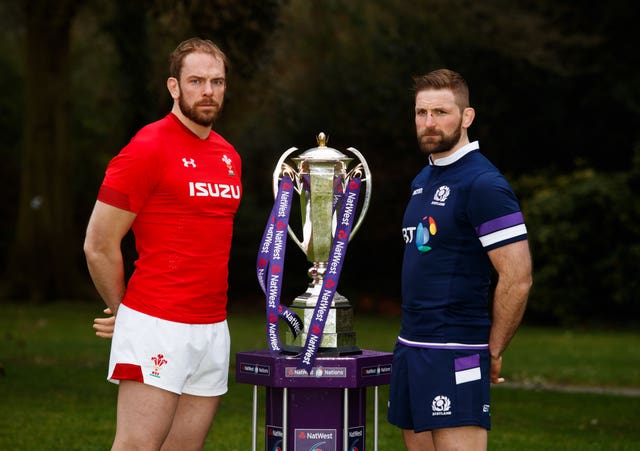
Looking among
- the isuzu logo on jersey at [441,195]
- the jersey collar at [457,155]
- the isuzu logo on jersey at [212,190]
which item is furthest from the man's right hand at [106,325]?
the jersey collar at [457,155]

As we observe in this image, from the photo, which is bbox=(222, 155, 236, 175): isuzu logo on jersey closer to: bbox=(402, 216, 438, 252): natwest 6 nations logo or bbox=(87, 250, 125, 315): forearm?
bbox=(87, 250, 125, 315): forearm

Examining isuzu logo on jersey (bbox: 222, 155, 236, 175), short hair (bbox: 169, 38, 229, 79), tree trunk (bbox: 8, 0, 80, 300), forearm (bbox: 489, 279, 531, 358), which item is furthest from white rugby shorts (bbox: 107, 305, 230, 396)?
tree trunk (bbox: 8, 0, 80, 300)

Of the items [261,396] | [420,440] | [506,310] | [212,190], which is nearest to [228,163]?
[212,190]

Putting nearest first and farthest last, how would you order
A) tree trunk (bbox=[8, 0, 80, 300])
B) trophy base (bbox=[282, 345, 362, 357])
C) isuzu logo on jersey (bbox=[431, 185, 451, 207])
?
isuzu logo on jersey (bbox=[431, 185, 451, 207]) → trophy base (bbox=[282, 345, 362, 357]) → tree trunk (bbox=[8, 0, 80, 300])

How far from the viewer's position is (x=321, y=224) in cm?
578

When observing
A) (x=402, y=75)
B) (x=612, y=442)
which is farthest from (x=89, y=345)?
(x=402, y=75)

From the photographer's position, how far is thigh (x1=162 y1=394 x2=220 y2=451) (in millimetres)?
5016

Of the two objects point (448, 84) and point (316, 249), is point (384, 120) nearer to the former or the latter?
point (316, 249)

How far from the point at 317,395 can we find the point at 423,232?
3.51 ft

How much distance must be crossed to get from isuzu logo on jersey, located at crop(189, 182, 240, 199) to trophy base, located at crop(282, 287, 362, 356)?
87 cm

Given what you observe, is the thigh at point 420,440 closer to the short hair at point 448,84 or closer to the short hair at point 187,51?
the short hair at point 448,84

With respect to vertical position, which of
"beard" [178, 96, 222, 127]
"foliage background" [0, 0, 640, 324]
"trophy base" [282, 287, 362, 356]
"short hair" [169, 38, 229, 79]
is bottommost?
"trophy base" [282, 287, 362, 356]

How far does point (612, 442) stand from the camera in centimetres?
966

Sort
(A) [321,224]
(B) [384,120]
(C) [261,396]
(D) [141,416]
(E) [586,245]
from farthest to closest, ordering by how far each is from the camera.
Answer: (B) [384,120] < (E) [586,245] < (C) [261,396] < (A) [321,224] < (D) [141,416]
